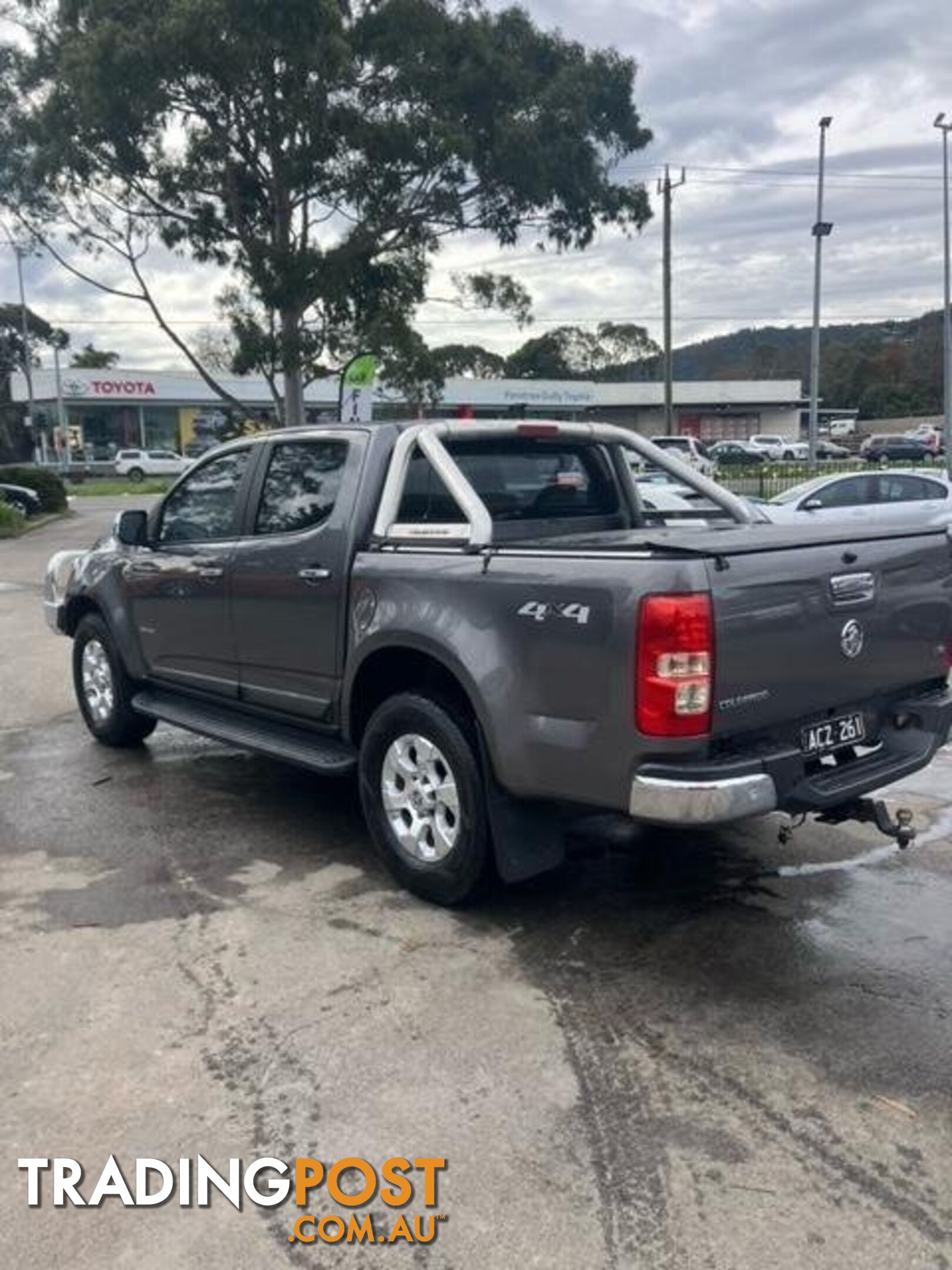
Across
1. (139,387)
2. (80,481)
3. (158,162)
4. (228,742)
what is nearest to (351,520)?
(228,742)

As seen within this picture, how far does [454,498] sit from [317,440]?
3.18 feet

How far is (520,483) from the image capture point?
5.29 meters

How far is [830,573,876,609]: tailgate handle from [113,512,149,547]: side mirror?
13.2 ft

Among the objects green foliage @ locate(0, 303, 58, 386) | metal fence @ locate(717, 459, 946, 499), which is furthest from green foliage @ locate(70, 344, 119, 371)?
metal fence @ locate(717, 459, 946, 499)

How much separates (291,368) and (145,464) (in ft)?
123

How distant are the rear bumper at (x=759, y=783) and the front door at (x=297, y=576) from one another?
1.77m

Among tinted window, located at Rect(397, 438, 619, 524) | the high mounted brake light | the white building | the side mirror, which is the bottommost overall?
the side mirror

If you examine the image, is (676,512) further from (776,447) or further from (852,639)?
(776,447)

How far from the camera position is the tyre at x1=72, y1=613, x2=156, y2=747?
6.96 metres

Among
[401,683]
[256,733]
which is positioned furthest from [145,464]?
[401,683]

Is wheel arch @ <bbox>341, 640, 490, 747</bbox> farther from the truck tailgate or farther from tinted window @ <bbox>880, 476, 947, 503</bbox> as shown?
tinted window @ <bbox>880, 476, 947, 503</bbox>

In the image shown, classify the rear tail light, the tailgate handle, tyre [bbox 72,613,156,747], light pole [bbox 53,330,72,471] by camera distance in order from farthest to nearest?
light pole [bbox 53,330,72,471]
tyre [bbox 72,613,156,747]
the tailgate handle
the rear tail light

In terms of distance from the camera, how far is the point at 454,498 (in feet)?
15.7

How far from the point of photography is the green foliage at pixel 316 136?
2131 centimetres
